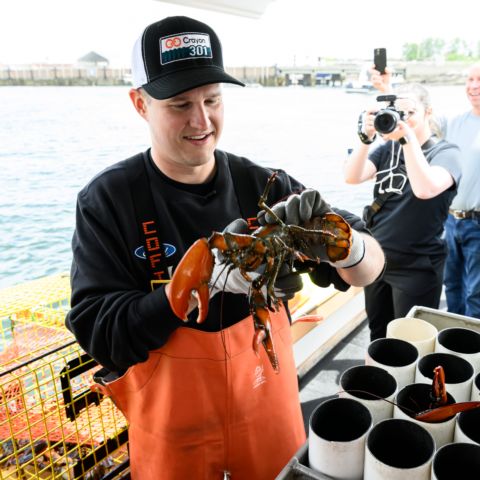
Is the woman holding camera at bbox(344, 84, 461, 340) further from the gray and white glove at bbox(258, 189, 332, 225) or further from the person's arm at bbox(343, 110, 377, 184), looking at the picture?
the gray and white glove at bbox(258, 189, 332, 225)

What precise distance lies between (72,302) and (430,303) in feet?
6.51

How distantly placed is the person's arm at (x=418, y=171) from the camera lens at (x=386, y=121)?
0.03 meters

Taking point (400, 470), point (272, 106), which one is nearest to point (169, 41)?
point (400, 470)

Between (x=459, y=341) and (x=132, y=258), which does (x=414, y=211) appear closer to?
(x=459, y=341)

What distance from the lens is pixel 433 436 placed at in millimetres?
889

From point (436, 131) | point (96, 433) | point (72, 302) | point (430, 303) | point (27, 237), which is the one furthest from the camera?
point (27, 237)

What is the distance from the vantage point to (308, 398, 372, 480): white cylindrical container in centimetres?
85

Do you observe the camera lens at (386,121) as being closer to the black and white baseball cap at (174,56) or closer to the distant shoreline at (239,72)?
the black and white baseball cap at (174,56)

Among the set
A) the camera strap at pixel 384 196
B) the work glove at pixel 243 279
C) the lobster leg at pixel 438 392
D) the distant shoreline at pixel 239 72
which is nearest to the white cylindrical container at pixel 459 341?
the lobster leg at pixel 438 392

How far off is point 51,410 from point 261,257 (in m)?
1.12

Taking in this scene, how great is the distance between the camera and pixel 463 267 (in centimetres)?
310

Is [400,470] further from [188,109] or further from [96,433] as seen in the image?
[96,433]

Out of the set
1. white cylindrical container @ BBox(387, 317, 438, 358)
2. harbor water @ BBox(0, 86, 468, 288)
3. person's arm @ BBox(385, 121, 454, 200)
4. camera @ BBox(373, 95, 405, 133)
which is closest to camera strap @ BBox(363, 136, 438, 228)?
person's arm @ BBox(385, 121, 454, 200)

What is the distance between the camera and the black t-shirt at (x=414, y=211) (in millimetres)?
2334
